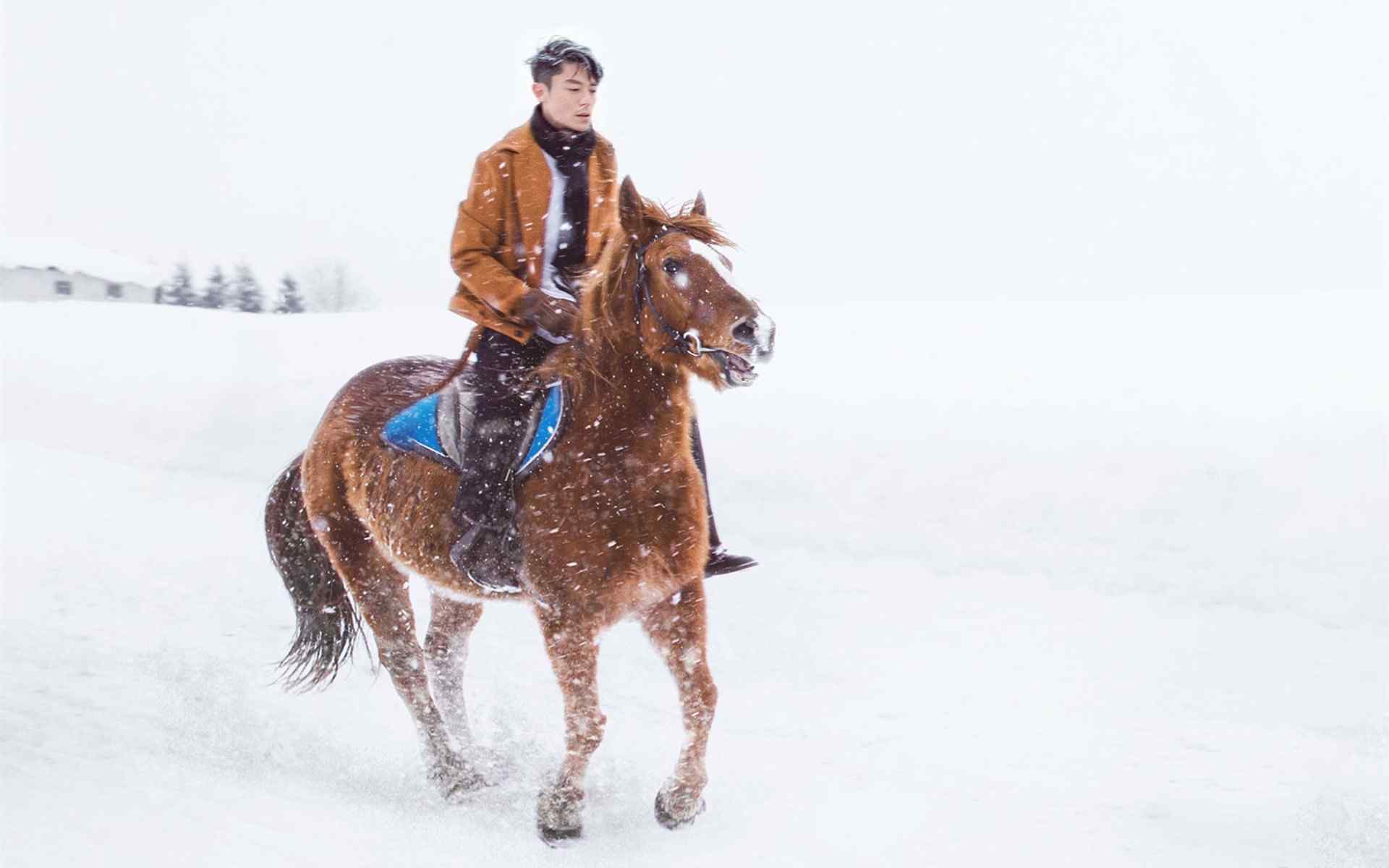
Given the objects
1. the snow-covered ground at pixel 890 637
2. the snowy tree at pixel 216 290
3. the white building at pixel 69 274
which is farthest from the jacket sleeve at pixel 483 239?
the white building at pixel 69 274

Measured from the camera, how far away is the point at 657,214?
3520mm

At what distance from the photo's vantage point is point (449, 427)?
4.07m

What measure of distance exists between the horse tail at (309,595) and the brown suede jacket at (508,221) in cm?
171

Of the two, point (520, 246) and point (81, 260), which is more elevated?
point (520, 246)

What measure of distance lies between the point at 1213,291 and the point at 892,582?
9349 mm

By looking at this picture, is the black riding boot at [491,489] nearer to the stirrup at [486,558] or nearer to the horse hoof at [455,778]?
the stirrup at [486,558]

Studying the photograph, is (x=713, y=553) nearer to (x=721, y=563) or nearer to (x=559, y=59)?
(x=721, y=563)

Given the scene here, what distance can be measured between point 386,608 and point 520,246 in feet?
5.84

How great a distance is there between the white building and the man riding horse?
31292 millimetres

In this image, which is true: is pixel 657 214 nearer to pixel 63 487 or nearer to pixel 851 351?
pixel 851 351

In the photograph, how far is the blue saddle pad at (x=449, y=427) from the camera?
3775 mm

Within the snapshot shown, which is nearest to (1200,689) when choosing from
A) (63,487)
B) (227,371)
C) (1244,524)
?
(1244,524)

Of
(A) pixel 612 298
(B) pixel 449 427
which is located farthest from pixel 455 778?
(A) pixel 612 298

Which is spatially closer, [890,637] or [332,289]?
[890,637]
